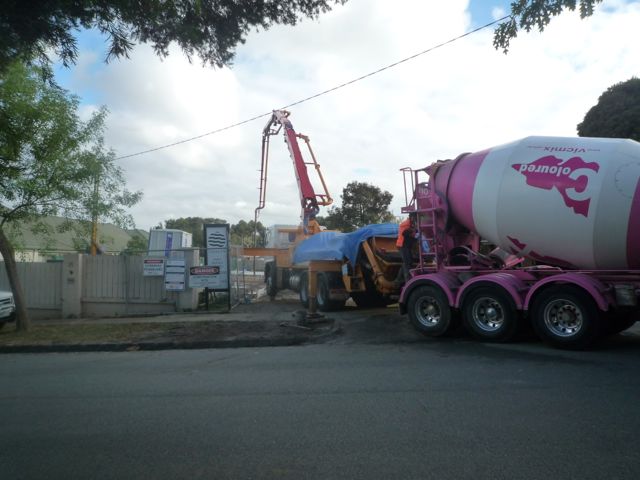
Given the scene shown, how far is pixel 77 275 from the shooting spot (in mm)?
16047

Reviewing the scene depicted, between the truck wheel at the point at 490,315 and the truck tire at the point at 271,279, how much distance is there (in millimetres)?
11759

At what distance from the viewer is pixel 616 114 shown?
20.0 metres

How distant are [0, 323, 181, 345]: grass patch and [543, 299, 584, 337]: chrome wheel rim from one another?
7.66m

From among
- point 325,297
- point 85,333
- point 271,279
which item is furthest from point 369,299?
point 85,333

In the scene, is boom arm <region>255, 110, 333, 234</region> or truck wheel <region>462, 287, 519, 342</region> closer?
truck wheel <region>462, 287, 519, 342</region>

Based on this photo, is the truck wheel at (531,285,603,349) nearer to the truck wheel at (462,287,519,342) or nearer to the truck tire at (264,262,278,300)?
the truck wheel at (462,287,519,342)

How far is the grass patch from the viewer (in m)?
11.2

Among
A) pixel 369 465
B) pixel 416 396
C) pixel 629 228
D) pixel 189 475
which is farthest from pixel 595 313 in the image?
pixel 189 475

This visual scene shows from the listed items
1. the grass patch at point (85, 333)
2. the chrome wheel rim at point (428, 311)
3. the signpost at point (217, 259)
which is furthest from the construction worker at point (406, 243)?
the signpost at point (217, 259)

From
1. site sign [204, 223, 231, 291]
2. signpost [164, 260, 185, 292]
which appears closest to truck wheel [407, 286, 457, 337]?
site sign [204, 223, 231, 291]

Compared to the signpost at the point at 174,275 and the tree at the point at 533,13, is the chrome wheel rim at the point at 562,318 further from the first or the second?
the signpost at the point at 174,275

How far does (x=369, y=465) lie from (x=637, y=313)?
688 cm

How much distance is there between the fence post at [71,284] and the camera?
16000 mm

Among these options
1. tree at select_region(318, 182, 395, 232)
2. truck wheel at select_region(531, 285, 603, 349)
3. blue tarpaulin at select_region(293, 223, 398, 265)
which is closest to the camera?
truck wheel at select_region(531, 285, 603, 349)
